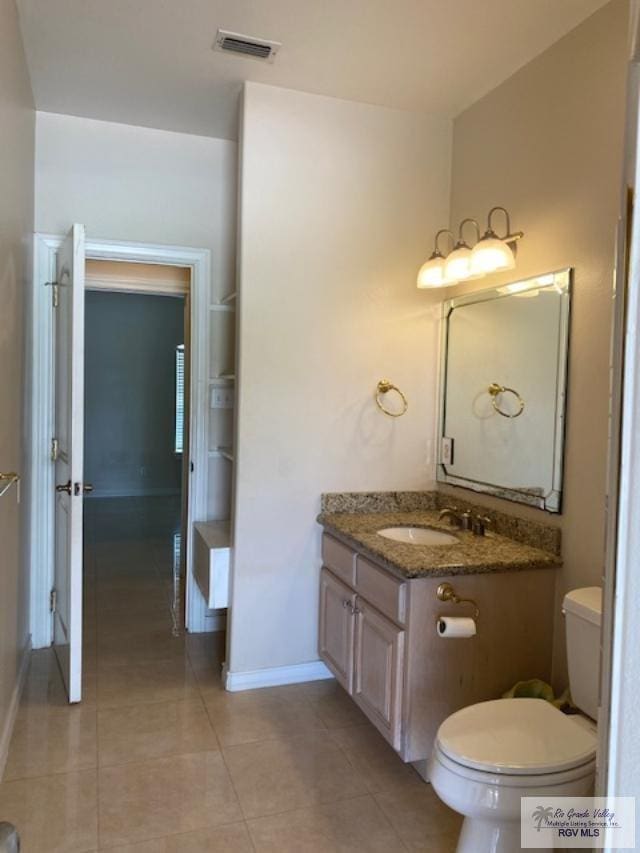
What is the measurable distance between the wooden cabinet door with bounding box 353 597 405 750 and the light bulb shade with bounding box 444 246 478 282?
1.40 meters

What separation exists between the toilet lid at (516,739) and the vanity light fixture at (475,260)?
62.8 inches

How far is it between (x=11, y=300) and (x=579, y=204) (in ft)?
6.84

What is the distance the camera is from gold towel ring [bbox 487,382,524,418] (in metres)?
2.57

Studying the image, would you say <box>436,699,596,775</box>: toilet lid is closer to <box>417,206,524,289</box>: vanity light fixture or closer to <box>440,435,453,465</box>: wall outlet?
<box>440,435,453,465</box>: wall outlet

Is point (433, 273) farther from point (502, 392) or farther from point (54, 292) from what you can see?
point (54, 292)

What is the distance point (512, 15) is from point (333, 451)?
1.85 metres

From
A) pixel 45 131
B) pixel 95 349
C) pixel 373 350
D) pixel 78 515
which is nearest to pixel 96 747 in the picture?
pixel 78 515

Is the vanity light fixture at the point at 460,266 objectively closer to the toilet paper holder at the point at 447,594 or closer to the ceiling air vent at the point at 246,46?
the ceiling air vent at the point at 246,46

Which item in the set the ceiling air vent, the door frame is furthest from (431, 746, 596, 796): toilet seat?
the ceiling air vent

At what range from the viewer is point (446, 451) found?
120 inches

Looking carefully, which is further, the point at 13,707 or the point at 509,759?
the point at 13,707

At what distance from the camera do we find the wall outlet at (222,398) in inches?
137

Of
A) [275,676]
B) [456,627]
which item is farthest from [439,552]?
[275,676]

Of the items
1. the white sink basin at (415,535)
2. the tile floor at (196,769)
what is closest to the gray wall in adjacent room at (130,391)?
the tile floor at (196,769)
